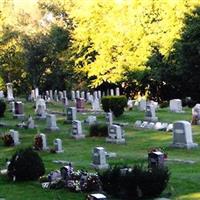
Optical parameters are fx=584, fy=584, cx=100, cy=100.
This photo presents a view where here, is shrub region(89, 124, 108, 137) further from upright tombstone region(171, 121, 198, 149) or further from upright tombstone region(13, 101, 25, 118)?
upright tombstone region(13, 101, 25, 118)

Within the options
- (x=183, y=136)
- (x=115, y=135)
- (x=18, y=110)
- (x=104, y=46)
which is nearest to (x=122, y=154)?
(x=183, y=136)

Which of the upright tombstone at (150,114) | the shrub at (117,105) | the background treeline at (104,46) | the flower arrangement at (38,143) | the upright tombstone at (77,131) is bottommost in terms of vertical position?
the flower arrangement at (38,143)

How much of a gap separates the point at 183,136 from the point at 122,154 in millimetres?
2587

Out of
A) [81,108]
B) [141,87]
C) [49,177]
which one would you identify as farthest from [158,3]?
[49,177]

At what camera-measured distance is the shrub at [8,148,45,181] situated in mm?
19297

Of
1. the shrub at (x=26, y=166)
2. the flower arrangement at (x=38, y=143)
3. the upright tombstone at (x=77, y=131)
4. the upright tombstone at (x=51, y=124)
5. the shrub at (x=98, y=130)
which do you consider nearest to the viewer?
the shrub at (x=26, y=166)

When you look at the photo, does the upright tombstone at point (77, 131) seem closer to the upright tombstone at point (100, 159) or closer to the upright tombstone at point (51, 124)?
the upright tombstone at point (51, 124)

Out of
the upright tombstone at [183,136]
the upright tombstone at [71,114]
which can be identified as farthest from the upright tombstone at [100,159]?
the upright tombstone at [71,114]

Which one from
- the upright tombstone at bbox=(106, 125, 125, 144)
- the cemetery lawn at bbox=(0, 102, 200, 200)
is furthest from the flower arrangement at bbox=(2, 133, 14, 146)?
the upright tombstone at bbox=(106, 125, 125, 144)

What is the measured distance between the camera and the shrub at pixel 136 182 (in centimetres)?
1520

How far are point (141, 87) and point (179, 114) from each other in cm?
1795

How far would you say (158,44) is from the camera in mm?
49719

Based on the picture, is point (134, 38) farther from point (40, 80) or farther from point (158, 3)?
point (40, 80)

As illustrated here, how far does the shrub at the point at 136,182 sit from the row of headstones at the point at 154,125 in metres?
12.6
